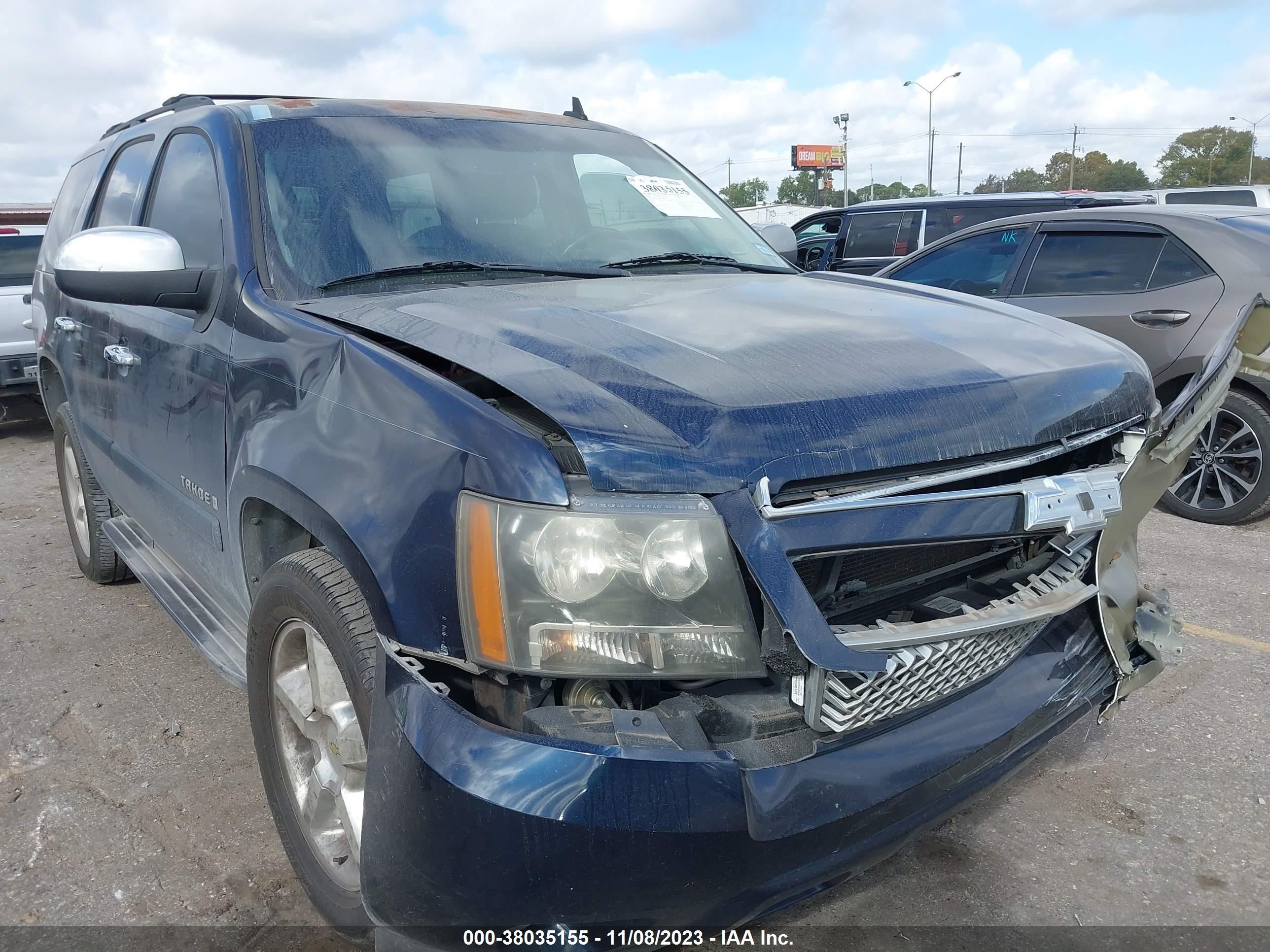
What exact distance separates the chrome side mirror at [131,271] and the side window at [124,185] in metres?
1.12

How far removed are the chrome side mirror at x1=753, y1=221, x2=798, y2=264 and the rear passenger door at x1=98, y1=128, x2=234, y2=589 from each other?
1942mm

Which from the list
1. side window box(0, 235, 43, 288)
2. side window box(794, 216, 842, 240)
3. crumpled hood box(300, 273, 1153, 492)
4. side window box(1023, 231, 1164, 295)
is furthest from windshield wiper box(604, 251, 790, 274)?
side window box(794, 216, 842, 240)

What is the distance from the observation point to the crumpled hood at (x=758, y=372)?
1.69 meters

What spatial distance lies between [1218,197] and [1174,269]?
11.1 m

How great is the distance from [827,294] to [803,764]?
151 cm

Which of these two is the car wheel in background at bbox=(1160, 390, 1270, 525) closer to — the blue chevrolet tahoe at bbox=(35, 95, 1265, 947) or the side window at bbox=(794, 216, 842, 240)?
the blue chevrolet tahoe at bbox=(35, 95, 1265, 947)

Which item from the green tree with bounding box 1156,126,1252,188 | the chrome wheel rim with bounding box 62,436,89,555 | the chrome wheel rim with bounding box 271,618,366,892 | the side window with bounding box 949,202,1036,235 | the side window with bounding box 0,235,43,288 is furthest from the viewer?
the green tree with bounding box 1156,126,1252,188

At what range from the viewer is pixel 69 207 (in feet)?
14.9

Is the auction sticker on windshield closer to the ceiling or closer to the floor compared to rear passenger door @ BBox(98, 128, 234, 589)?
closer to the ceiling

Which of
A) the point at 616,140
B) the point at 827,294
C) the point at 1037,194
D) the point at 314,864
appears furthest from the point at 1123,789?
the point at 1037,194

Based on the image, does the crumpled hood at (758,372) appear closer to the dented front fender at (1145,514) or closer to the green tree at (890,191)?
the dented front fender at (1145,514)

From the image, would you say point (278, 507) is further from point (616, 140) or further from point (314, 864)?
point (616, 140)

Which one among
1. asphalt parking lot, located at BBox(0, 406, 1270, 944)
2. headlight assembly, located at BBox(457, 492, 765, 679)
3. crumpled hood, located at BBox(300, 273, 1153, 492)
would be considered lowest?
asphalt parking lot, located at BBox(0, 406, 1270, 944)

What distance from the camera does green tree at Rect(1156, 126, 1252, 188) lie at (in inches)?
2643
